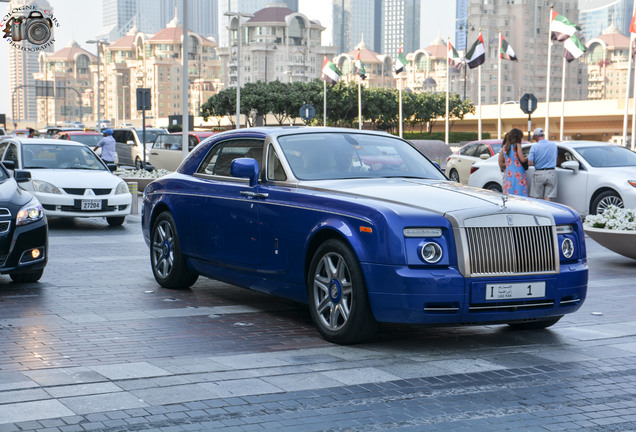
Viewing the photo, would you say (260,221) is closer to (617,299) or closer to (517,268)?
(517,268)

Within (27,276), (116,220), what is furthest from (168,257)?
(116,220)

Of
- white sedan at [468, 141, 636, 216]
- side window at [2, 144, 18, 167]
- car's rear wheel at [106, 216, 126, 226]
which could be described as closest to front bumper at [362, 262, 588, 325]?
white sedan at [468, 141, 636, 216]

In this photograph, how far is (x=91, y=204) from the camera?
15992mm

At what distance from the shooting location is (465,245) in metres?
6.34

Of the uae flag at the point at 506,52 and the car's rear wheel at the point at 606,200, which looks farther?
the uae flag at the point at 506,52

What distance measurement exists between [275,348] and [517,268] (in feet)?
5.91

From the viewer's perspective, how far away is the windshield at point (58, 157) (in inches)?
655

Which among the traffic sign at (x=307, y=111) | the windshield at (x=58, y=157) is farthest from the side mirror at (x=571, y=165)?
the traffic sign at (x=307, y=111)

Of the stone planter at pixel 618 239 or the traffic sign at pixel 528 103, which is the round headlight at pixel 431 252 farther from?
the traffic sign at pixel 528 103

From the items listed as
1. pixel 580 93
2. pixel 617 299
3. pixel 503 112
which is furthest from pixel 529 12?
pixel 617 299

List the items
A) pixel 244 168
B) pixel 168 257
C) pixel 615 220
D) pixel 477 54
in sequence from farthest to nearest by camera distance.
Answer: pixel 477 54, pixel 615 220, pixel 168 257, pixel 244 168

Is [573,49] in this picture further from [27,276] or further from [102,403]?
[102,403]

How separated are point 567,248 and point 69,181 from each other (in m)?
11.0

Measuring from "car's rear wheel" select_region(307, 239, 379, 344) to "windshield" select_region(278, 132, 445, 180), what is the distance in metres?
0.93
